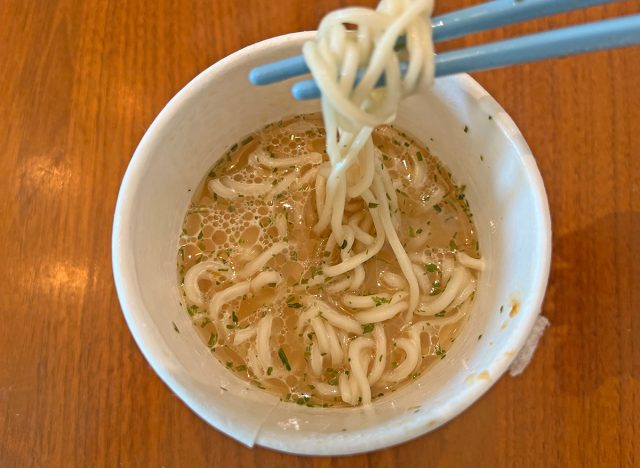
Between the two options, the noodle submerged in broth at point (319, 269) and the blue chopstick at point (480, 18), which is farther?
the noodle submerged in broth at point (319, 269)

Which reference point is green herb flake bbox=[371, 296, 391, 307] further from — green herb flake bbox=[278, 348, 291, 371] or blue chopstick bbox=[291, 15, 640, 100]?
blue chopstick bbox=[291, 15, 640, 100]

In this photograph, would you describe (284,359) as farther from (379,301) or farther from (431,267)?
(431,267)

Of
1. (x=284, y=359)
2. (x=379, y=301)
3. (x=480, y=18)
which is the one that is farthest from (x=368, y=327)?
(x=480, y=18)

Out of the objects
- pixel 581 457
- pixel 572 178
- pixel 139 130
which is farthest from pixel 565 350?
pixel 139 130

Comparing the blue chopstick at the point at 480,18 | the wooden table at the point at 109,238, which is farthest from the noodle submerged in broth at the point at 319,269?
the blue chopstick at the point at 480,18

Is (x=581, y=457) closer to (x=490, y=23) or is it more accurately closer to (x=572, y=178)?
(x=572, y=178)

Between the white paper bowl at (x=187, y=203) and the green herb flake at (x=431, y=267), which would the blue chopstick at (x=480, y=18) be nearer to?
the white paper bowl at (x=187, y=203)

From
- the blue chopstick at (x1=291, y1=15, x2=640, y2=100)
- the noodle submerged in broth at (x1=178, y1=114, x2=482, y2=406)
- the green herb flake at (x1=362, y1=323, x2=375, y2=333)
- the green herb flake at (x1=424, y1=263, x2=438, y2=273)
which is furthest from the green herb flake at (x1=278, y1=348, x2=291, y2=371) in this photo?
the blue chopstick at (x1=291, y1=15, x2=640, y2=100)
